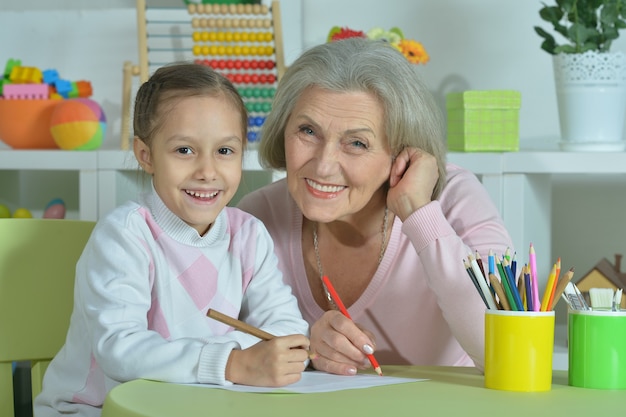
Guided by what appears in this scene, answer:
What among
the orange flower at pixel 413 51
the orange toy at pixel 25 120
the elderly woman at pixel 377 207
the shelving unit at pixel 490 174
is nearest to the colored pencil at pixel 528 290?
the elderly woman at pixel 377 207

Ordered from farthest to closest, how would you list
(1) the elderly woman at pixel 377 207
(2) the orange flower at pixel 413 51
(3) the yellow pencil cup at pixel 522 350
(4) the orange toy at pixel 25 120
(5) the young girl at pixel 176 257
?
(4) the orange toy at pixel 25 120 < (2) the orange flower at pixel 413 51 < (1) the elderly woman at pixel 377 207 < (5) the young girl at pixel 176 257 < (3) the yellow pencil cup at pixel 522 350

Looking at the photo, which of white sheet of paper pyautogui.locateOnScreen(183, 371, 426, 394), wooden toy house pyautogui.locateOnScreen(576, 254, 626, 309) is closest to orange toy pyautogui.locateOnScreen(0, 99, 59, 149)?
wooden toy house pyautogui.locateOnScreen(576, 254, 626, 309)

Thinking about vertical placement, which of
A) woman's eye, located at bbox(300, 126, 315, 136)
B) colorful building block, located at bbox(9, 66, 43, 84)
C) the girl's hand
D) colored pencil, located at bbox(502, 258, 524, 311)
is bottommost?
the girl's hand

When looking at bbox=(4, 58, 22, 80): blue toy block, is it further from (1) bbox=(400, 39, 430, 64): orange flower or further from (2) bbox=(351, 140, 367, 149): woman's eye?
(2) bbox=(351, 140, 367, 149): woman's eye

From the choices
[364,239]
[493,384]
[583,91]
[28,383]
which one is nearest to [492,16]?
[583,91]

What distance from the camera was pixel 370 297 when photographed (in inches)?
70.4

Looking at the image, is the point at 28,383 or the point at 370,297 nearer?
the point at 370,297

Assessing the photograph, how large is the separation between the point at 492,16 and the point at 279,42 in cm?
65

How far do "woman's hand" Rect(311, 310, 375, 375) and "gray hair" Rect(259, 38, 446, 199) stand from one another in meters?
0.41

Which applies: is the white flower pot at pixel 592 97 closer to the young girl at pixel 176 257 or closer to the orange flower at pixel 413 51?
the orange flower at pixel 413 51

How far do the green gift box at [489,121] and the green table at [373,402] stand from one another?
1.36 meters

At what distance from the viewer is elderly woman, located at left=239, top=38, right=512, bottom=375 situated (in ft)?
5.17

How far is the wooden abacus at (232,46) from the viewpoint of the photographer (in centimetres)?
282

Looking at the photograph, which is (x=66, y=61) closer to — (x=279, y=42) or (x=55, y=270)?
(x=279, y=42)
